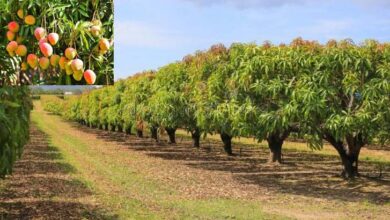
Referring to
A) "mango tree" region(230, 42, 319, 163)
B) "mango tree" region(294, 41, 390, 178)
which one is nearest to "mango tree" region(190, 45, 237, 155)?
"mango tree" region(230, 42, 319, 163)

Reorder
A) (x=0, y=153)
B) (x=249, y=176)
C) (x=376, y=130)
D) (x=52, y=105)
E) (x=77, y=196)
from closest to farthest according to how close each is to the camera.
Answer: (x=0, y=153) < (x=77, y=196) < (x=376, y=130) < (x=249, y=176) < (x=52, y=105)

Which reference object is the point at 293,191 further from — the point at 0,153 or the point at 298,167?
the point at 0,153

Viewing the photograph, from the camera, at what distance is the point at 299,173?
52.5ft

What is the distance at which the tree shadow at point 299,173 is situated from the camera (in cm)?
1234

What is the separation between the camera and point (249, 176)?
15.1 meters

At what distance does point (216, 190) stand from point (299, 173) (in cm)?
477

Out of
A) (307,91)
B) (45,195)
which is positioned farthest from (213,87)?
(45,195)

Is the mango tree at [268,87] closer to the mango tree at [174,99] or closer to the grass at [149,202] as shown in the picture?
the grass at [149,202]

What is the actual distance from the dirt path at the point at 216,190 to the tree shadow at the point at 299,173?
22 millimetres

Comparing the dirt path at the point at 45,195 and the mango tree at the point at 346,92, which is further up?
the mango tree at the point at 346,92

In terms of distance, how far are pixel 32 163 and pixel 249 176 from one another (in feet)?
21.7

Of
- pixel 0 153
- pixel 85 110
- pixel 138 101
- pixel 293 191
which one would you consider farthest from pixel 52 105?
pixel 0 153

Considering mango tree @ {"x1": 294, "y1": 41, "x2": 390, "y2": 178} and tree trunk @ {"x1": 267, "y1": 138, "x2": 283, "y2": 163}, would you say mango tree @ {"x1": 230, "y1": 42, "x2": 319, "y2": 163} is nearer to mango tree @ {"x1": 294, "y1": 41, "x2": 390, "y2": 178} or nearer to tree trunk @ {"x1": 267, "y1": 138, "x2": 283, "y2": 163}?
mango tree @ {"x1": 294, "y1": 41, "x2": 390, "y2": 178}

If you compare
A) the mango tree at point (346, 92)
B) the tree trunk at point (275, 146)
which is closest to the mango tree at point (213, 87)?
the mango tree at point (346, 92)
